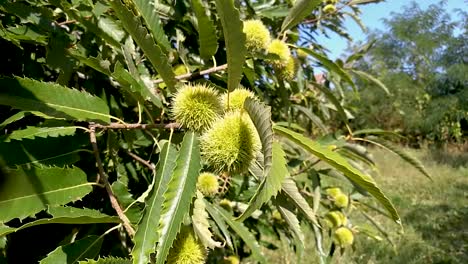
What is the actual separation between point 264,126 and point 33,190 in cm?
36

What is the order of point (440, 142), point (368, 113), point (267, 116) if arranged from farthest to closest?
point (368, 113)
point (440, 142)
point (267, 116)

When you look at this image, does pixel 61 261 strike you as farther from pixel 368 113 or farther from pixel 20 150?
pixel 368 113

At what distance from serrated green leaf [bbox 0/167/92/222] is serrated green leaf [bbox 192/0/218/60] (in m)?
0.34

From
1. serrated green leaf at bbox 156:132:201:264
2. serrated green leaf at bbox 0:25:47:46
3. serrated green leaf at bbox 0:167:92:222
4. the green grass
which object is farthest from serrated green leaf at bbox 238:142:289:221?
the green grass

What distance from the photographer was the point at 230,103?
77 cm

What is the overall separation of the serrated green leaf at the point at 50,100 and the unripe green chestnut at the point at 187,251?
245 millimetres

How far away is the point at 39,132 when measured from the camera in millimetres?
793

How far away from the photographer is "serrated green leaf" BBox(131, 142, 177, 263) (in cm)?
59

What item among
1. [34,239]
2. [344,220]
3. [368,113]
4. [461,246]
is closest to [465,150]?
[368,113]

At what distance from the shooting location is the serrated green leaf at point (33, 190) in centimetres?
64

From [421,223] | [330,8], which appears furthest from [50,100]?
[421,223]

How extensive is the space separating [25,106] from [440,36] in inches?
583

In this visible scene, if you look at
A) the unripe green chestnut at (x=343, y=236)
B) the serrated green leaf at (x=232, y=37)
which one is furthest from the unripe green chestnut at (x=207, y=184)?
the unripe green chestnut at (x=343, y=236)

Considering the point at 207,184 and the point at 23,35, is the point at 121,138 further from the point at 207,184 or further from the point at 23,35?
the point at 23,35
